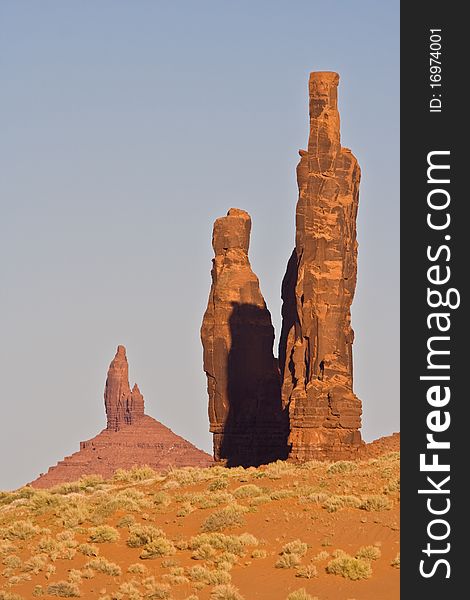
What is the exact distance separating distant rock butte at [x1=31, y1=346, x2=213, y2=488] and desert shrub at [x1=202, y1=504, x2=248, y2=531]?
108 metres

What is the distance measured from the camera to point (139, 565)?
124 ft

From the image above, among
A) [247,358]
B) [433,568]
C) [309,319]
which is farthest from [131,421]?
[433,568]

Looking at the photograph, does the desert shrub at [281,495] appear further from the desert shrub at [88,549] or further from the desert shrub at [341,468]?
the desert shrub at [88,549]

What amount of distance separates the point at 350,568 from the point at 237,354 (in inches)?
1385

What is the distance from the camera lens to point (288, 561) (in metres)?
36.3

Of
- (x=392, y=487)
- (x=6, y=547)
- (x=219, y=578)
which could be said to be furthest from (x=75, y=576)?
(x=392, y=487)

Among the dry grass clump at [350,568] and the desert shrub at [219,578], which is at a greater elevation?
the dry grass clump at [350,568]

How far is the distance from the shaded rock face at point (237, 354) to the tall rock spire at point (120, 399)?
109 m

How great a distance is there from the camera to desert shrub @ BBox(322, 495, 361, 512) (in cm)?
4066

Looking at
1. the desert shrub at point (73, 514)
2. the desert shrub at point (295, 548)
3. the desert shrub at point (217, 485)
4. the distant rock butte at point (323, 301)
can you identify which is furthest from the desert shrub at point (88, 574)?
the distant rock butte at point (323, 301)

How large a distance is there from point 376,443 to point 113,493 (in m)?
16.1

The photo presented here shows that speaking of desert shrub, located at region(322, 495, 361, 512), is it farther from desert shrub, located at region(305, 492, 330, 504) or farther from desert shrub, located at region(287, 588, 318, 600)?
desert shrub, located at region(287, 588, 318, 600)

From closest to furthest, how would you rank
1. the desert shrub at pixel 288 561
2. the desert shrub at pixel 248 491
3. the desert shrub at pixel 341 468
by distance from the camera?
the desert shrub at pixel 288 561, the desert shrub at pixel 248 491, the desert shrub at pixel 341 468

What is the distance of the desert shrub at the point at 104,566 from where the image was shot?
37656mm
